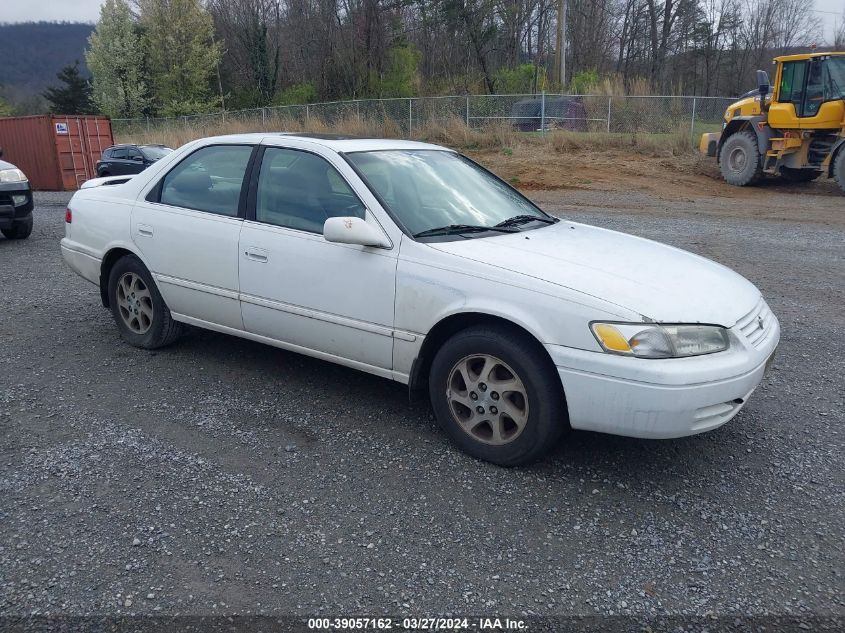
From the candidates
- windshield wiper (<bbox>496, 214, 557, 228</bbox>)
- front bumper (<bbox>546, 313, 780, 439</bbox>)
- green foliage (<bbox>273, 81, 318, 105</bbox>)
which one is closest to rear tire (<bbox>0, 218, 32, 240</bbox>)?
windshield wiper (<bbox>496, 214, 557, 228</bbox>)

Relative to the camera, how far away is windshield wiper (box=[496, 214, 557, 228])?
432cm

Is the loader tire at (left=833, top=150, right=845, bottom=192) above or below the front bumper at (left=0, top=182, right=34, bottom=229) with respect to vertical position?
below

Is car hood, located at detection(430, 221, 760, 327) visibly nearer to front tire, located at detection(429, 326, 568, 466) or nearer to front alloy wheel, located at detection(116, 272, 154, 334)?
front tire, located at detection(429, 326, 568, 466)

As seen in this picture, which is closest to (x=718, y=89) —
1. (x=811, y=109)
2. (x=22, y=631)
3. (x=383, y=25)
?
(x=383, y=25)

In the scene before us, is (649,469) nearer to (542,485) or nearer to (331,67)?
(542,485)

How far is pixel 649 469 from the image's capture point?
11.8ft

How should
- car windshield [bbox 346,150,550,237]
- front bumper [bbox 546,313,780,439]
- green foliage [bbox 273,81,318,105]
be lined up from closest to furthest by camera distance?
front bumper [bbox 546,313,780,439]
car windshield [bbox 346,150,550,237]
green foliage [bbox 273,81,318,105]

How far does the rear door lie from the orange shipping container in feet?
63.0

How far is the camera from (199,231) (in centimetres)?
464

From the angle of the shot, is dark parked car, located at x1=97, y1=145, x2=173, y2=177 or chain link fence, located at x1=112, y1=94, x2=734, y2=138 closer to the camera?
dark parked car, located at x1=97, y1=145, x2=173, y2=177

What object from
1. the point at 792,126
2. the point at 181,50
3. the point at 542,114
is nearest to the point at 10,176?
the point at 792,126

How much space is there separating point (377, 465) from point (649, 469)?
1.36 meters

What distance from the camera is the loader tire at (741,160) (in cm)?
1678

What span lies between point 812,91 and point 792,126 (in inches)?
30.1
